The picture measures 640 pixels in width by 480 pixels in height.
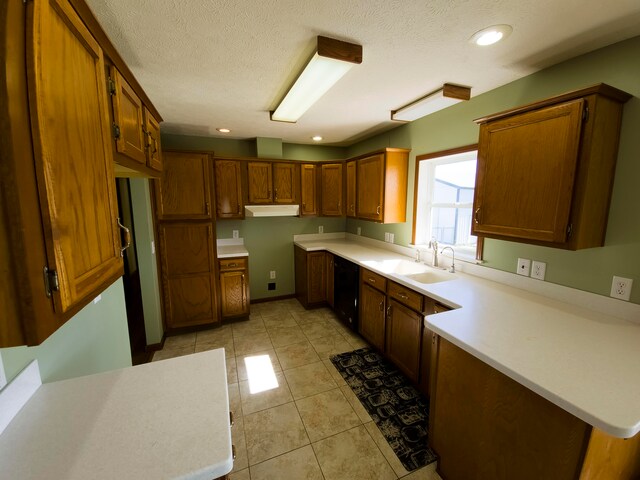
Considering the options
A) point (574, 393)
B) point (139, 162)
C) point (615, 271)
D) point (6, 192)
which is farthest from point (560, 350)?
point (139, 162)

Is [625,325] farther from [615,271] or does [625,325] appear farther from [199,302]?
[199,302]

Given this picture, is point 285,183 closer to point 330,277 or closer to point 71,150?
point 330,277

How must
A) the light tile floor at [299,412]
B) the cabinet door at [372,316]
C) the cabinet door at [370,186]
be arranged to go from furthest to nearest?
the cabinet door at [370,186]
the cabinet door at [372,316]
the light tile floor at [299,412]

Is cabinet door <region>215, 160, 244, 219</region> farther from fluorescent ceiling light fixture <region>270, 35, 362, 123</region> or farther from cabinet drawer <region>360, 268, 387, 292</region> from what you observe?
cabinet drawer <region>360, 268, 387, 292</region>

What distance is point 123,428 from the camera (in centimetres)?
84

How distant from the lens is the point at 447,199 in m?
2.75

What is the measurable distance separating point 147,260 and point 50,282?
2449 mm

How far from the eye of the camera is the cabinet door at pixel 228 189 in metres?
3.34

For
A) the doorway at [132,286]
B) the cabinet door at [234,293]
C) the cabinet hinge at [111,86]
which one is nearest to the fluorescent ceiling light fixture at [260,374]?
the cabinet door at [234,293]

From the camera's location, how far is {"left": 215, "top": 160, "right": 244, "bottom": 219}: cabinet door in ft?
11.0

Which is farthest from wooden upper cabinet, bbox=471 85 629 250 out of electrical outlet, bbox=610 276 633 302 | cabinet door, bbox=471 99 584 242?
electrical outlet, bbox=610 276 633 302

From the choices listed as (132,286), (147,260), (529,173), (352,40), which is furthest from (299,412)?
(352,40)

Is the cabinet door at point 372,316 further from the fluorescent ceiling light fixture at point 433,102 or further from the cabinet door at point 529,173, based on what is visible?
the fluorescent ceiling light fixture at point 433,102

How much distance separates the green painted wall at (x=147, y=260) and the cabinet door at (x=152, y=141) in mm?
1053
